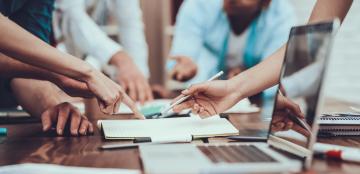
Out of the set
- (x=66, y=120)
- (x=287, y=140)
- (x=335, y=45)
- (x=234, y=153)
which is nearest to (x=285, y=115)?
(x=287, y=140)

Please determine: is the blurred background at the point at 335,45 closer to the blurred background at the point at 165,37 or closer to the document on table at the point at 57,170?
the blurred background at the point at 165,37

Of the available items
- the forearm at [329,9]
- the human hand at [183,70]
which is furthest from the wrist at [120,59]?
the forearm at [329,9]

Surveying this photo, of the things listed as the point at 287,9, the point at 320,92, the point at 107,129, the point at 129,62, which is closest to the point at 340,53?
the point at 287,9

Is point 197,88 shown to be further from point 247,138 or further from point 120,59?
point 120,59

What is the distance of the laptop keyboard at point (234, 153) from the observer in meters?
0.68

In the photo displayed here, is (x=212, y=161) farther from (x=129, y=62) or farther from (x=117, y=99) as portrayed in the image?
(x=129, y=62)

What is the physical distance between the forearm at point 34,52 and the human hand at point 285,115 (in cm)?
43

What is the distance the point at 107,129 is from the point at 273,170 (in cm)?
54

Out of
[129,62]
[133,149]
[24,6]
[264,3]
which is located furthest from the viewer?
[264,3]

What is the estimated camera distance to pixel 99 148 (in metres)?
0.92

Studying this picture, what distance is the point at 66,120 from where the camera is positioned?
3.72 ft

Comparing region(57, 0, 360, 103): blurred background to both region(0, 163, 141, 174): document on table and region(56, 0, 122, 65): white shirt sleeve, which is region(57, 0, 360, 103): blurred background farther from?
region(0, 163, 141, 174): document on table

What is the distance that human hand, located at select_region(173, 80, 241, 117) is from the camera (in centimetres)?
116

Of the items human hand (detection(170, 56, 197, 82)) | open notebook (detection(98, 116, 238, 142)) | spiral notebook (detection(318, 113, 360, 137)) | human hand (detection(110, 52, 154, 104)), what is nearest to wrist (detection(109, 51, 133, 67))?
human hand (detection(110, 52, 154, 104))
